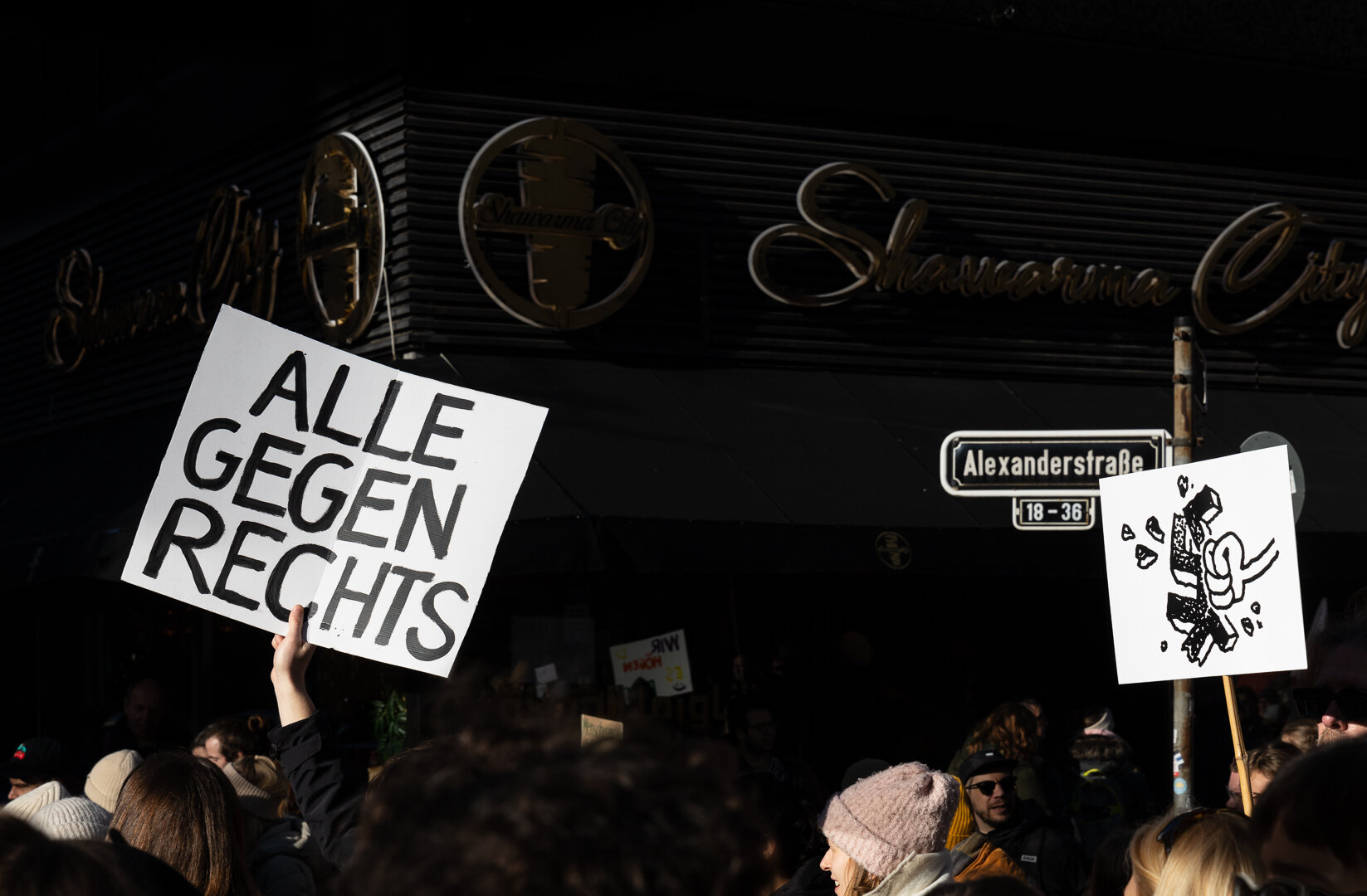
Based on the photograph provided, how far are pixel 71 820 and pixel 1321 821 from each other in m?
3.06

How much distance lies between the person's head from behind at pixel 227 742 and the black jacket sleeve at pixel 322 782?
11.1 ft

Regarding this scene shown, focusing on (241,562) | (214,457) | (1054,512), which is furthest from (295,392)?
(1054,512)

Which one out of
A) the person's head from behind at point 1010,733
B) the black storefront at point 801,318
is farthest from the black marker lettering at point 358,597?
the person's head from behind at point 1010,733

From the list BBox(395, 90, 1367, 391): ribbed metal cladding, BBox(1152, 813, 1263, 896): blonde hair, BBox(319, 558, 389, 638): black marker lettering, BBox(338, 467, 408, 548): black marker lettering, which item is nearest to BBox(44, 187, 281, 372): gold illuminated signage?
BBox(395, 90, 1367, 391): ribbed metal cladding

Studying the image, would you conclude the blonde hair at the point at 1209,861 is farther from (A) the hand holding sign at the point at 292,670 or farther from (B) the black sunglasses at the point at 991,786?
(B) the black sunglasses at the point at 991,786

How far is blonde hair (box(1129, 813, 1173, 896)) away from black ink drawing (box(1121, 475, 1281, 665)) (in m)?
2.29

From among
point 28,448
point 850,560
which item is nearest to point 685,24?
point 850,560

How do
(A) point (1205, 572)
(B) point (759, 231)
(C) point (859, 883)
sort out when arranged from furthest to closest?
1. (B) point (759, 231)
2. (A) point (1205, 572)
3. (C) point (859, 883)

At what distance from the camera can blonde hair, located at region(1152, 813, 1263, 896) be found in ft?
11.6

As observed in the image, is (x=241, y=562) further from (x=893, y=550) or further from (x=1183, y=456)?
(x=893, y=550)

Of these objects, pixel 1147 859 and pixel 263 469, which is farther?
pixel 263 469

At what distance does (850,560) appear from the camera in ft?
32.2

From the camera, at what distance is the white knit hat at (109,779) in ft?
19.6

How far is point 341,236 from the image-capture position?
10664 mm
